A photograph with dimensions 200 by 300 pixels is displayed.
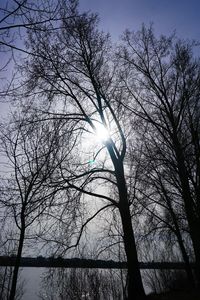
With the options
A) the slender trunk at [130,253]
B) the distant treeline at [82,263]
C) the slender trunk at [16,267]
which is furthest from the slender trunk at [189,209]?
the slender trunk at [16,267]

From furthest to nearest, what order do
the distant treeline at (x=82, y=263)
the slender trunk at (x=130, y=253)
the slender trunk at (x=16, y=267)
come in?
the slender trunk at (x=16, y=267)
the distant treeline at (x=82, y=263)
the slender trunk at (x=130, y=253)

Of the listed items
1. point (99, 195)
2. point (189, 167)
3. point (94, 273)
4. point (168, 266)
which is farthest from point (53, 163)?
point (168, 266)

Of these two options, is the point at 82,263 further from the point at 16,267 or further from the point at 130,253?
the point at 130,253

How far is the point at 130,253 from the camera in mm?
8953

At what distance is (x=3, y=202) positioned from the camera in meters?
10.1

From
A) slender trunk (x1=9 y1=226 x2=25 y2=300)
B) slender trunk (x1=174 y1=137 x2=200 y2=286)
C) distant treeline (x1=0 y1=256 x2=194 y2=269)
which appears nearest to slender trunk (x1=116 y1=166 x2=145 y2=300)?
distant treeline (x1=0 y1=256 x2=194 y2=269)

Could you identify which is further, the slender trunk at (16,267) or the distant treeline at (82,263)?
the slender trunk at (16,267)

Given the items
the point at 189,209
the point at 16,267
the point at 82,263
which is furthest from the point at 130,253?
the point at 82,263

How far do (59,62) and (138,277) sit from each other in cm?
878

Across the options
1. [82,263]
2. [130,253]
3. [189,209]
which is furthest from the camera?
[82,263]

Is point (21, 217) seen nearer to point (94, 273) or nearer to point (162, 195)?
point (94, 273)

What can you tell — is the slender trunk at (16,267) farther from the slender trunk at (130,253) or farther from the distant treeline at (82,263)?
the slender trunk at (130,253)

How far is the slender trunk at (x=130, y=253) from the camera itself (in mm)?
8344

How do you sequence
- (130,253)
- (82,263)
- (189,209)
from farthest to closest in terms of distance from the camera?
(82,263) < (189,209) < (130,253)
